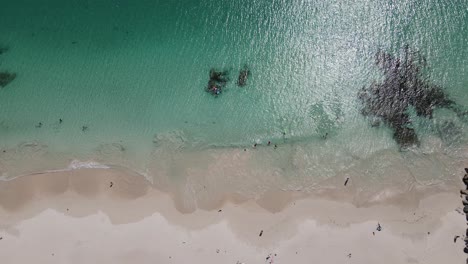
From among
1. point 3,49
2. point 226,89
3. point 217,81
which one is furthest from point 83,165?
point 3,49

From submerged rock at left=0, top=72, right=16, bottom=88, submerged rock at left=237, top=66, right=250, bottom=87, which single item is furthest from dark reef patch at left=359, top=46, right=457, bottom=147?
submerged rock at left=0, top=72, right=16, bottom=88

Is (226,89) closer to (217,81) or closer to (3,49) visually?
(217,81)

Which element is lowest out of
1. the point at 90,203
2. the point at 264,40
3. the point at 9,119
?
the point at 90,203

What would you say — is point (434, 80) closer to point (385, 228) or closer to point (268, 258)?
point (385, 228)

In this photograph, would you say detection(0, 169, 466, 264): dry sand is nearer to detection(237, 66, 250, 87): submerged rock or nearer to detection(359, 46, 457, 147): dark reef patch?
detection(359, 46, 457, 147): dark reef patch

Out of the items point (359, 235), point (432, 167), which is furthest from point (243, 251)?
point (432, 167)

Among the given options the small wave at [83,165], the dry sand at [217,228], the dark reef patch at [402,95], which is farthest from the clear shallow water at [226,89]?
the dry sand at [217,228]

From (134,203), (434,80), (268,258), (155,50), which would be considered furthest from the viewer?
(155,50)
